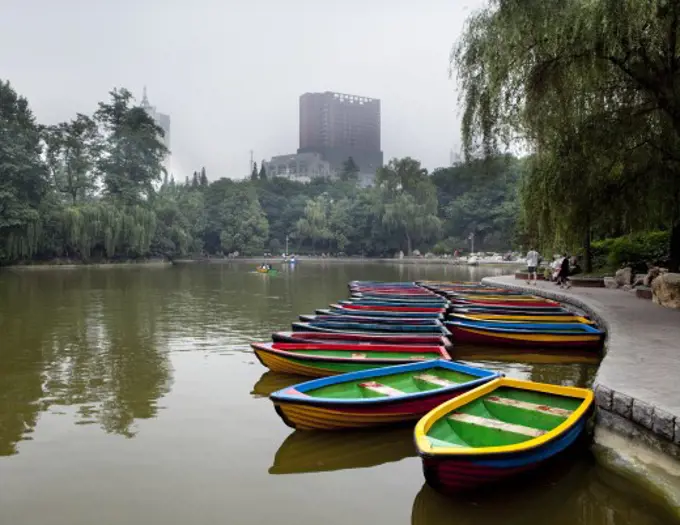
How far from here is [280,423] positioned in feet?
20.7

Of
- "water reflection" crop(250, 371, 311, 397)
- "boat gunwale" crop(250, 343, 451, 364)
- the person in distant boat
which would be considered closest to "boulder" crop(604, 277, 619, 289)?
the person in distant boat

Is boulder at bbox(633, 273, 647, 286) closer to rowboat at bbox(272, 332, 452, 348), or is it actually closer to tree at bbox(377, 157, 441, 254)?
rowboat at bbox(272, 332, 452, 348)

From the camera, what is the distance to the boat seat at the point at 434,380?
6.27 meters

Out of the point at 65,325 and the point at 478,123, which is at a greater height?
the point at 478,123

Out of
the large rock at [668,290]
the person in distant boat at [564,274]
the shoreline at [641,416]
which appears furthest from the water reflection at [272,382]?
the person in distant boat at [564,274]

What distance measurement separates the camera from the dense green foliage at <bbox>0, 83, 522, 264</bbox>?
43156 mm

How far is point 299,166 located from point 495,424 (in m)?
131

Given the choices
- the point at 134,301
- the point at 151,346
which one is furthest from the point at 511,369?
the point at 134,301

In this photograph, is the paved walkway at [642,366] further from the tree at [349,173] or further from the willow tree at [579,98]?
the tree at [349,173]

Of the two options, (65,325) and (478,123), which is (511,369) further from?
(65,325)

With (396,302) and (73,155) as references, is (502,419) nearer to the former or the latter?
(396,302)

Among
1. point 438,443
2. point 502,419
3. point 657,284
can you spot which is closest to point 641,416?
point 502,419

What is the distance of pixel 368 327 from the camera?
10242 millimetres

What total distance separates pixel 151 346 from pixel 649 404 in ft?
29.0
